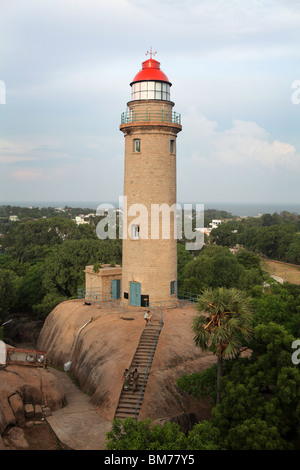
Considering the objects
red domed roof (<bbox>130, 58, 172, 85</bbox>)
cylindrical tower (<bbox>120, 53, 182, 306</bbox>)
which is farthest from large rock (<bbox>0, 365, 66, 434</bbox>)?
red domed roof (<bbox>130, 58, 172, 85</bbox>)

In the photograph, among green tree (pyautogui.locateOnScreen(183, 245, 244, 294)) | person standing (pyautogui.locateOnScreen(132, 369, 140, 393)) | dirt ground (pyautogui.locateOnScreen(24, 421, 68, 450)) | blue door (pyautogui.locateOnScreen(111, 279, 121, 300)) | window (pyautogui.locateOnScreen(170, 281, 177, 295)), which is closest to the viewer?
dirt ground (pyautogui.locateOnScreen(24, 421, 68, 450))

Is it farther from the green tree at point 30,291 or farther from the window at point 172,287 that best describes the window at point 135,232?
the green tree at point 30,291

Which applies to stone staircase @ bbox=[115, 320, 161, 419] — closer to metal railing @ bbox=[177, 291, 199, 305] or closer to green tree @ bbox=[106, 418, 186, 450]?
green tree @ bbox=[106, 418, 186, 450]

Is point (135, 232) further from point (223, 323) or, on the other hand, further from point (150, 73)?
point (223, 323)

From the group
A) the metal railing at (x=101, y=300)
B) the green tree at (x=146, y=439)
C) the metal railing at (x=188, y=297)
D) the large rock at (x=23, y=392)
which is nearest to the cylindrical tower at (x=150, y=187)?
the metal railing at (x=101, y=300)

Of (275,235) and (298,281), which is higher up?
(275,235)

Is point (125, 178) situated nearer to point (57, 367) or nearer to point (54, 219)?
point (57, 367)
